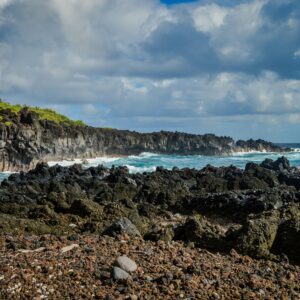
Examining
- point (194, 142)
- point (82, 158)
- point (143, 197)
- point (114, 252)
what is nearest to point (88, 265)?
point (114, 252)

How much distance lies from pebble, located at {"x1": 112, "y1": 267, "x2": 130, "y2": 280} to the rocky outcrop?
2.61 metres

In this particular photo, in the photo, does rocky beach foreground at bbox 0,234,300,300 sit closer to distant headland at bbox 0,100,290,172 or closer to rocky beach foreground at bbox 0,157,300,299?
rocky beach foreground at bbox 0,157,300,299

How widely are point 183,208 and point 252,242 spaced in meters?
9.77

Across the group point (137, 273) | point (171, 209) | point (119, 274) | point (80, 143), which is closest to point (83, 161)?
point (80, 143)

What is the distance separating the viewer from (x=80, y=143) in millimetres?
68562

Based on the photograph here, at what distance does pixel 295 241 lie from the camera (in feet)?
34.3

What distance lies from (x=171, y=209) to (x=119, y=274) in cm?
1212

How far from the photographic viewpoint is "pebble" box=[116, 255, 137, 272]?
8.12 meters

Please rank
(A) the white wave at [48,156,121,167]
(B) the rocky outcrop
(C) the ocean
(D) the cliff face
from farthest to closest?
(A) the white wave at [48,156,121,167], (C) the ocean, (D) the cliff face, (B) the rocky outcrop

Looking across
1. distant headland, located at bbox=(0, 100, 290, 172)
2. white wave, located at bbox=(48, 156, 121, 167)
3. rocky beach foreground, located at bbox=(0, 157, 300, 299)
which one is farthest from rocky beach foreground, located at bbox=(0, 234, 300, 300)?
white wave, located at bbox=(48, 156, 121, 167)

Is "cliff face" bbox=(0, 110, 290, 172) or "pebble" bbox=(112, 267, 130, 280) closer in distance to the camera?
"pebble" bbox=(112, 267, 130, 280)

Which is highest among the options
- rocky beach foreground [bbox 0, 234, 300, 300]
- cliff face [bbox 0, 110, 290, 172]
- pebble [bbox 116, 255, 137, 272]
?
cliff face [bbox 0, 110, 290, 172]

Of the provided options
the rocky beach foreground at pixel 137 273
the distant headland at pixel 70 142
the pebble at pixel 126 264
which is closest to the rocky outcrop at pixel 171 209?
the rocky beach foreground at pixel 137 273

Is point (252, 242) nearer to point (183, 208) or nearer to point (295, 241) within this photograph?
point (295, 241)
